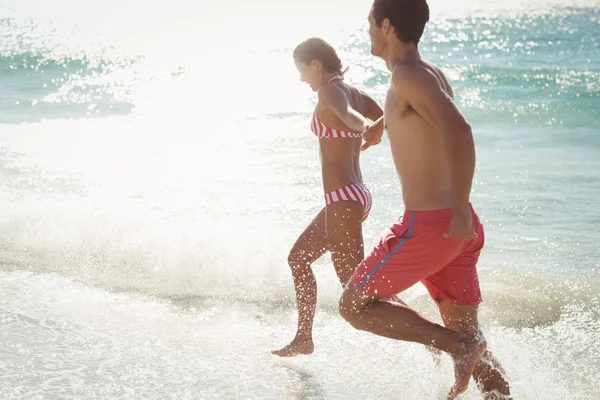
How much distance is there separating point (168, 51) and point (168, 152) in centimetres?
1564

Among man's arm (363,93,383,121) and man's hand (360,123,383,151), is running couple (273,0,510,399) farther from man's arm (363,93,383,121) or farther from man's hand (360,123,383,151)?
man's arm (363,93,383,121)

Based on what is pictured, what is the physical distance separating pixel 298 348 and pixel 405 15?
7.20 ft

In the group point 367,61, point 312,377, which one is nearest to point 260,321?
point 312,377

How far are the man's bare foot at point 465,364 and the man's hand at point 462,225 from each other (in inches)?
23.0

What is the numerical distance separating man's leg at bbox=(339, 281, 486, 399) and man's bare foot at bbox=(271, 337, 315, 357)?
1.16m

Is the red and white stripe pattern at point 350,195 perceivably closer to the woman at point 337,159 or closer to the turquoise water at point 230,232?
the woman at point 337,159

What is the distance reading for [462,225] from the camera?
135 inches

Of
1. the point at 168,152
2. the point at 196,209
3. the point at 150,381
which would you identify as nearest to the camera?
the point at 150,381

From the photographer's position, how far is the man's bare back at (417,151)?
3.51 meters

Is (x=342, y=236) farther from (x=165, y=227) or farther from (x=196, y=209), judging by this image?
(x=196, y=209)

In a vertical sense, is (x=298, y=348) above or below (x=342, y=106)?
below

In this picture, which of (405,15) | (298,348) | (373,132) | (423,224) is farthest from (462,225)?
(298,348)

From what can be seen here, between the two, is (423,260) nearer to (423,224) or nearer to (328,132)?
(423,224)

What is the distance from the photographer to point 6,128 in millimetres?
15242
